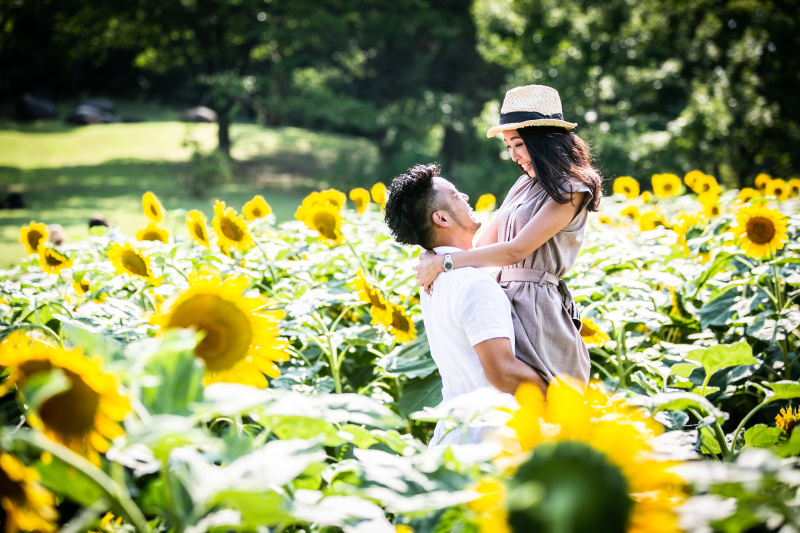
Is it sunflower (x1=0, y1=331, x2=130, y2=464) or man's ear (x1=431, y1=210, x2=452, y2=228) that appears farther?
man's ear (x1=431, y1=210, x2=452, y2=228)

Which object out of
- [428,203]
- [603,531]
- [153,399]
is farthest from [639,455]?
[428,203]

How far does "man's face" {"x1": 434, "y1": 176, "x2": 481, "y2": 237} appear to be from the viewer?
1.89 m

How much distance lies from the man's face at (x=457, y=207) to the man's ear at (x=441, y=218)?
0.02m

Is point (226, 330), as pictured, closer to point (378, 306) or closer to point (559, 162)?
point (378, 306)

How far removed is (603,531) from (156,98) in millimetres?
33271

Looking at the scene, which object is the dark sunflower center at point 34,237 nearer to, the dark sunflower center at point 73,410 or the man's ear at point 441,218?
the man's ear at point 441,218

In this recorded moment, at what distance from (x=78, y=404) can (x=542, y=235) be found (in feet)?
4.54

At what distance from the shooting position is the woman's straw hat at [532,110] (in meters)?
2.00

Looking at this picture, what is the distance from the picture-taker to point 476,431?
1.50m

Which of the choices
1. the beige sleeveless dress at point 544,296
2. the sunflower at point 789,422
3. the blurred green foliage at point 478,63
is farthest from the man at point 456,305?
the blurred green foliage at point 478,63

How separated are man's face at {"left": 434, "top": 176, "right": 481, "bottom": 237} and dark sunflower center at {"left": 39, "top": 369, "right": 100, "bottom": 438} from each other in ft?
4.12

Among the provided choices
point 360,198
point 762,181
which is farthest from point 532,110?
point 762,181

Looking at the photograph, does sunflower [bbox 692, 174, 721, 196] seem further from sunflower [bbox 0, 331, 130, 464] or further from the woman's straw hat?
sunflower [bbox 0, 331, 130, 464]

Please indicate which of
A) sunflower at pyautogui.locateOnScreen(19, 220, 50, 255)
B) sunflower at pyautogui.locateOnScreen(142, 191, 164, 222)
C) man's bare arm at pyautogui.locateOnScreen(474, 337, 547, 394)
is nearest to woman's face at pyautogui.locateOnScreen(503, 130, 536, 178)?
man's bare arm at pyautogui.locateOnScreen(474, 337, 547, 394)
